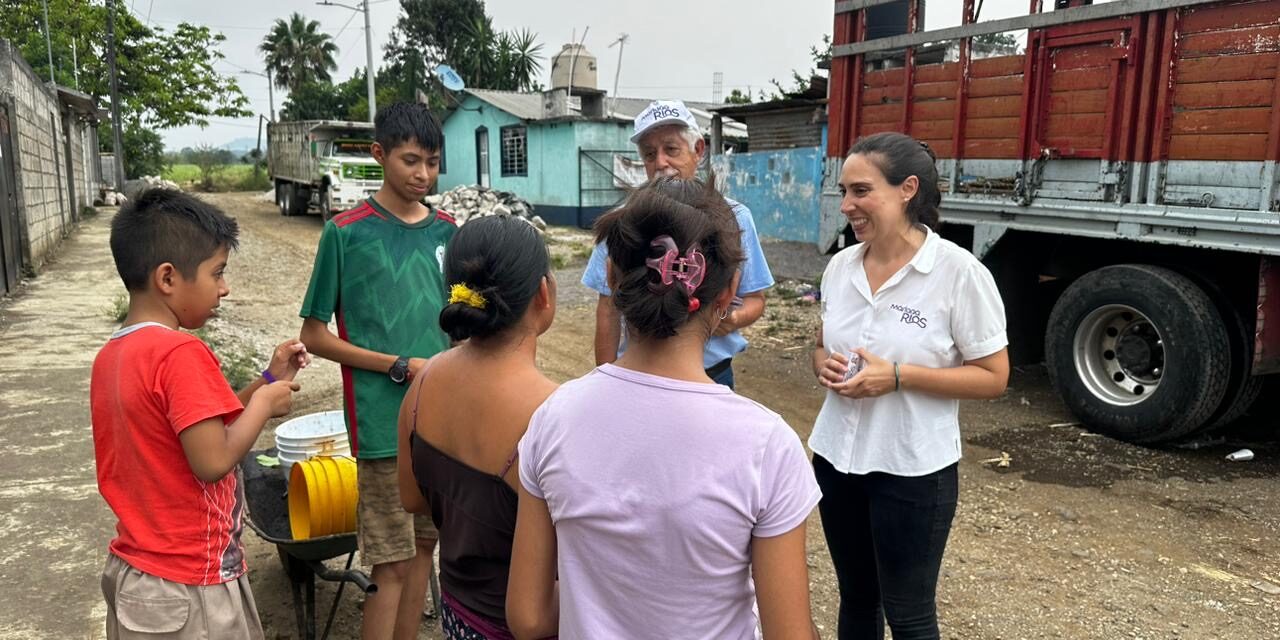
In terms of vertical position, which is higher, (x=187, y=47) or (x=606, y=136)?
(x=187, y=47)

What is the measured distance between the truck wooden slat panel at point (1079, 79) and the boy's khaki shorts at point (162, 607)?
561 centimetres

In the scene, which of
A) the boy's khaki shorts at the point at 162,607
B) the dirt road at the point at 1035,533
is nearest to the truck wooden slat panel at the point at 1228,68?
the dirt road at the point at 1035,533

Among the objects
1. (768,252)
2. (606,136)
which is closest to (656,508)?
(768,252)

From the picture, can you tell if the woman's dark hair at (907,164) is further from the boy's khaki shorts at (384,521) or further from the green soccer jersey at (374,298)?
the boy's khaki shorts at (384,521)

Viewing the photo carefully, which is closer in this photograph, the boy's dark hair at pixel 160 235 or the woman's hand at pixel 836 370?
the boy's dark hair at pixel 160 235

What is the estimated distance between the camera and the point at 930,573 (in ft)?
7.45

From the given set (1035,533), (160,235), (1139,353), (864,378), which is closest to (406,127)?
(160,235)

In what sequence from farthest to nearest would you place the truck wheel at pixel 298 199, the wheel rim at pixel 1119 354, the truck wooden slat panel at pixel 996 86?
the truck wheel at pixel 298 199, the truck wooden slat panel at pixel 996 86, the wheel rim at pixel 1119 354

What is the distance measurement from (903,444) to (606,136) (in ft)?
65.3

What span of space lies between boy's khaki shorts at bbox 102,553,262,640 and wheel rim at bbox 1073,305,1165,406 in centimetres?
521

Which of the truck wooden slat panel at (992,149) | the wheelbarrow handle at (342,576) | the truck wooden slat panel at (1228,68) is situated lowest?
the wheelbarrow handle at (342,576)

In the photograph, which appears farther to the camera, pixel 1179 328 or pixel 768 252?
pixel 768 252

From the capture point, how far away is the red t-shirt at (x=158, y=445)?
6.18 ft

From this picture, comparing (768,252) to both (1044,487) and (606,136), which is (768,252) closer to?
(606,136)
